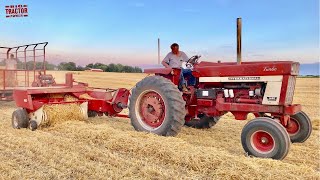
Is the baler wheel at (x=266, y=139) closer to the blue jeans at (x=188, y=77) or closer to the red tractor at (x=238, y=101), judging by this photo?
the red tractor at (x=238, y=101)

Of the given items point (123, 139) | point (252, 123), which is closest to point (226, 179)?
point (252, 123)

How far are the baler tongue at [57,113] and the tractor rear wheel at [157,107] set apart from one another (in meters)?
1.45

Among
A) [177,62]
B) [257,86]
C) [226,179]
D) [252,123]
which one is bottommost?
[226,179]

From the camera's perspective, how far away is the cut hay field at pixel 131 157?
14.2ft

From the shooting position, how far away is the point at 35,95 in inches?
301

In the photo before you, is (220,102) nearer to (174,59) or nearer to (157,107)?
(157,107)

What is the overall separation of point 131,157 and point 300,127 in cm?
319

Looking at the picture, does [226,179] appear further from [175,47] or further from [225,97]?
[175,47]

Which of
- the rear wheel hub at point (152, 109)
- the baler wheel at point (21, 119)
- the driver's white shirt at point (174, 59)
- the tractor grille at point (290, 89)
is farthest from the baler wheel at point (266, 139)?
the baler wheel at point (21, 119)

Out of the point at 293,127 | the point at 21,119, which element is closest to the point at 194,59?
the point at 293,127

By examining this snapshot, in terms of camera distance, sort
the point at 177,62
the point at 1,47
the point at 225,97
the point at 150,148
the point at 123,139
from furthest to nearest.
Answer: the point at 1,47
the point at 177,62
the point at 225,97
the point at 123,139
the point at 150,148

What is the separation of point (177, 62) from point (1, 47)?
729cm

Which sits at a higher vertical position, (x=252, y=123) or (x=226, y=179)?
(x=252, y=123)

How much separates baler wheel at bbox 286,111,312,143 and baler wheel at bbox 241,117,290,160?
1.45 m
